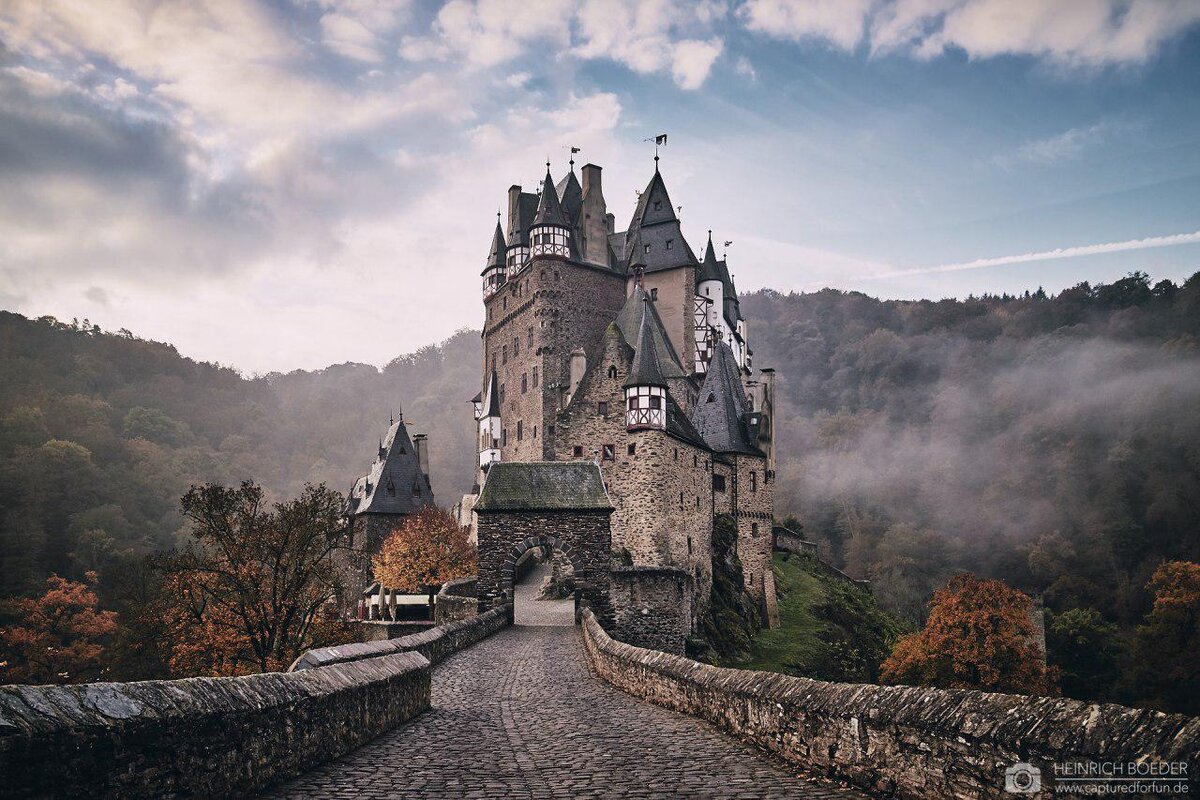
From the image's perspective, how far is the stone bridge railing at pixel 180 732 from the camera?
4.65 meters

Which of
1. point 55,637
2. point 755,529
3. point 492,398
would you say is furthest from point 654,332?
point 55,637

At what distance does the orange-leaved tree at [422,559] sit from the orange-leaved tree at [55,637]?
49.1 feet

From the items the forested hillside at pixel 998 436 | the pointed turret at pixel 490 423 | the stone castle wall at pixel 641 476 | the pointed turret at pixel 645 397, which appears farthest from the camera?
the forested hillside at pixel 998 436

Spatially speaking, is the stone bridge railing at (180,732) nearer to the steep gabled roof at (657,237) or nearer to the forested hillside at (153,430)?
the steep gabled roof at (657,237)

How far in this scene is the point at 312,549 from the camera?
34.1m

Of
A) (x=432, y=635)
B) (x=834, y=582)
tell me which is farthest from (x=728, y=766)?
(x=834, y=582)

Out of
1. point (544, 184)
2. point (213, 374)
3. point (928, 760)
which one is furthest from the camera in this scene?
point (213, 374)

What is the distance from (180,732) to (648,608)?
2283cm

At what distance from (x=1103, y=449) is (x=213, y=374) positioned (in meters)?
119

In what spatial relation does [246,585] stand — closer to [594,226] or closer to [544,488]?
[544,488]

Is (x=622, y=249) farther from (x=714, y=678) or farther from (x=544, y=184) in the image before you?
(x=714, y=678)

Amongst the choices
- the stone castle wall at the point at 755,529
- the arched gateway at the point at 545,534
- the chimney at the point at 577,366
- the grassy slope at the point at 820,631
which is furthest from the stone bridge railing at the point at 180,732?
the chimney at the point at 577,366

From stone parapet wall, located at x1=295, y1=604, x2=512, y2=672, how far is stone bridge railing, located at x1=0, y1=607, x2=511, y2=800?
26 centimetres

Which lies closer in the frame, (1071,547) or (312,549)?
(312,549)
